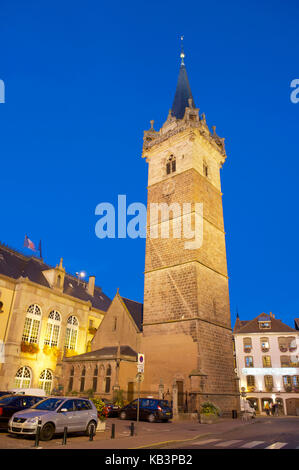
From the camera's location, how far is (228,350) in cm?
3002

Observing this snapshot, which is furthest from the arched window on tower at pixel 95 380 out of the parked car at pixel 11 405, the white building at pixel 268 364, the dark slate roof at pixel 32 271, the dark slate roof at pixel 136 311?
the white building at pixel 268 364

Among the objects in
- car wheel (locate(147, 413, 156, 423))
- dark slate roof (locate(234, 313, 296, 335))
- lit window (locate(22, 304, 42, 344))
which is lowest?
car wheel (locate(147, 413, 156, 423))

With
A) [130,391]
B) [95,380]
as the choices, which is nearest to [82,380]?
[95,380]

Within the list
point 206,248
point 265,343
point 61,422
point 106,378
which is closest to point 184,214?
point 206,248

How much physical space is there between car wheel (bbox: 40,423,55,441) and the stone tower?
49.0 feet

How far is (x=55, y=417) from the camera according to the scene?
1205cm

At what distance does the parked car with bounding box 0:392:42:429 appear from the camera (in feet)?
44.6

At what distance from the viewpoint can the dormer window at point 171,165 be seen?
3531cm

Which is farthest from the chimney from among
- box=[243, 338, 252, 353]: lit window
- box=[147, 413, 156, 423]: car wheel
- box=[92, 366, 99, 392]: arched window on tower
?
box=[147, 413, 156, 423]: car wheel

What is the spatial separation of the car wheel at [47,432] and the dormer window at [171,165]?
88.8ft

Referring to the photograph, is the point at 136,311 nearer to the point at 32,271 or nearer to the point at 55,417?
the point at 32,271

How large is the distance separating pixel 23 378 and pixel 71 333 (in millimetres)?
8337

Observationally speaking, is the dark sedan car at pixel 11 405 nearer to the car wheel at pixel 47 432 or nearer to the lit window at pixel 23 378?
the car wheel at pixel 47 432

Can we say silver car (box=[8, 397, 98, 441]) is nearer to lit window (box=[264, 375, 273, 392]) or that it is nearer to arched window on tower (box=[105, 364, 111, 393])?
arched window on tower (box=[105, 364, 111, 393])
